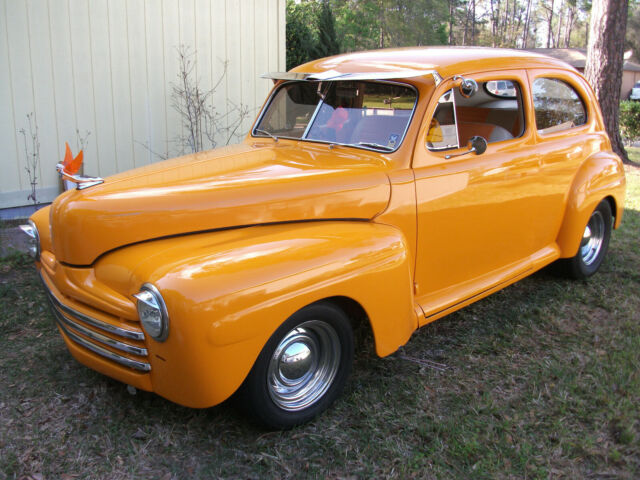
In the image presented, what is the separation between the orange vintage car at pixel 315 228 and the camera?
2.29 meters

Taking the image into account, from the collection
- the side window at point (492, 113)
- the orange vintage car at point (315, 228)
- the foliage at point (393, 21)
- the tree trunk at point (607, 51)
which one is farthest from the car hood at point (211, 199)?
the foliage at point (393, 21)

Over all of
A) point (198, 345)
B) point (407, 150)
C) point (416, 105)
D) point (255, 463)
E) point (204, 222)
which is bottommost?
point (255, 463)

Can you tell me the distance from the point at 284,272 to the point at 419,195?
1081 mm

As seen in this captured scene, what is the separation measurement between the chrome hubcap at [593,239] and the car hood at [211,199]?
250 centimetres

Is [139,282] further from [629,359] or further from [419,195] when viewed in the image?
[629,359]

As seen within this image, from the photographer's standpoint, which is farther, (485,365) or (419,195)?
(485,365)

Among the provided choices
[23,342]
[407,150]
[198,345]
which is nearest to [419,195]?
[407,150]

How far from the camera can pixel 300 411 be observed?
8.91 feet

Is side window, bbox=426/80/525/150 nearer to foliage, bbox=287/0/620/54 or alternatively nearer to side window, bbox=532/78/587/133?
side window, bbox=532/78/587/133

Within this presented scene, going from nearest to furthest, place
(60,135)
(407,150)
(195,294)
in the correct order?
(195,294)
(407,150)
(60,135)

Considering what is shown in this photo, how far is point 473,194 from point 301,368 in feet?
4.96

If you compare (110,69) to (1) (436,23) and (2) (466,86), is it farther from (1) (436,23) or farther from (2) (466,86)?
(1) (436,23)

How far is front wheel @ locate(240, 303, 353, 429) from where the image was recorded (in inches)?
96.5

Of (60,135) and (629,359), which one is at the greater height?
(60,135)
